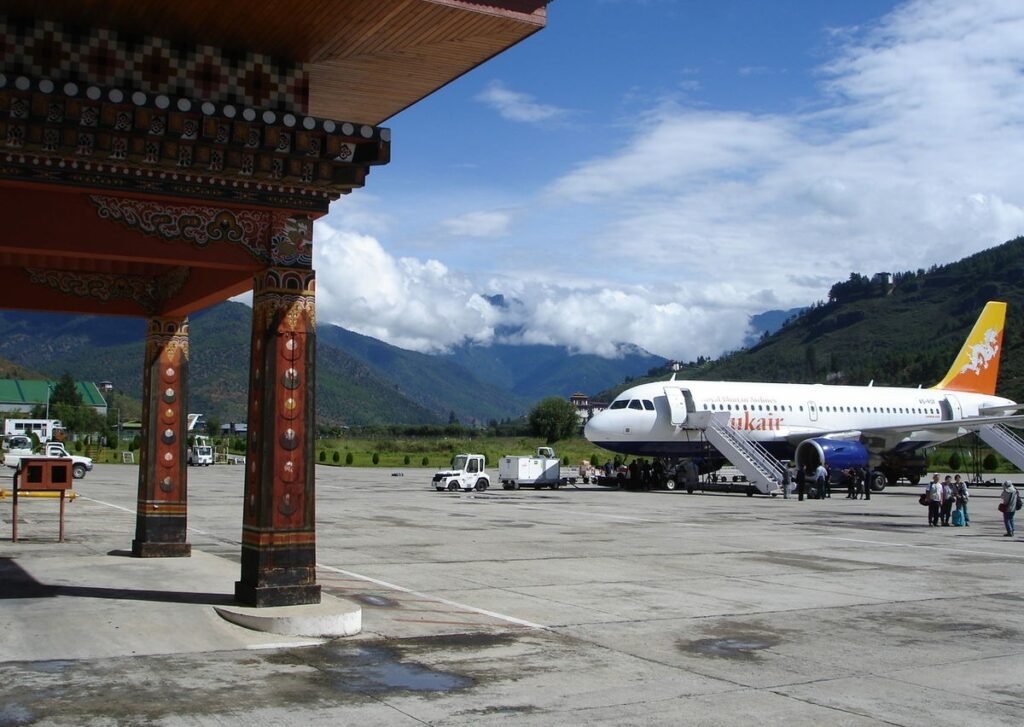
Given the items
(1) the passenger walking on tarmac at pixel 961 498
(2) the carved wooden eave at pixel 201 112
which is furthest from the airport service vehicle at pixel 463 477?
(2) the carved wooden eave at pixel 201 112

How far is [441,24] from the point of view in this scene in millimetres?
8930

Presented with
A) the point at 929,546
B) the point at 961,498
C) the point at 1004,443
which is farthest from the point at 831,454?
the point at 929,546

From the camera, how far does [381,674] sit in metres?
8.54

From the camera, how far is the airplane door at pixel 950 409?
4875 centimetres

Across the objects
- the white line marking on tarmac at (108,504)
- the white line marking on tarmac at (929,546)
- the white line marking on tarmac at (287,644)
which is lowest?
the white line marking on tarmac at (929,546)

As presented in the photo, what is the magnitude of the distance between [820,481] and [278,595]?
3090 cm

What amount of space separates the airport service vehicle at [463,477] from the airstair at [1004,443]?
22359 mm

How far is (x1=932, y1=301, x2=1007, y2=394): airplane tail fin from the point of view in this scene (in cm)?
5216

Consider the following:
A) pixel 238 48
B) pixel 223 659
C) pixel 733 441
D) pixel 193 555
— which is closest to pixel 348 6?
pixel 238 48

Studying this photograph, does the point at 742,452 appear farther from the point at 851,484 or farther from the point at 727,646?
the point at 727,646

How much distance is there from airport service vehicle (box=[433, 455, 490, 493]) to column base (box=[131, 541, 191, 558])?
26.2 meters

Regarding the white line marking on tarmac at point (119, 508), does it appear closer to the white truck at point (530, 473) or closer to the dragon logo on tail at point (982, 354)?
the white truck at point (530, 473)

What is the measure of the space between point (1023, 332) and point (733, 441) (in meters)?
106

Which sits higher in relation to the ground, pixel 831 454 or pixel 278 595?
pixel 831 454
